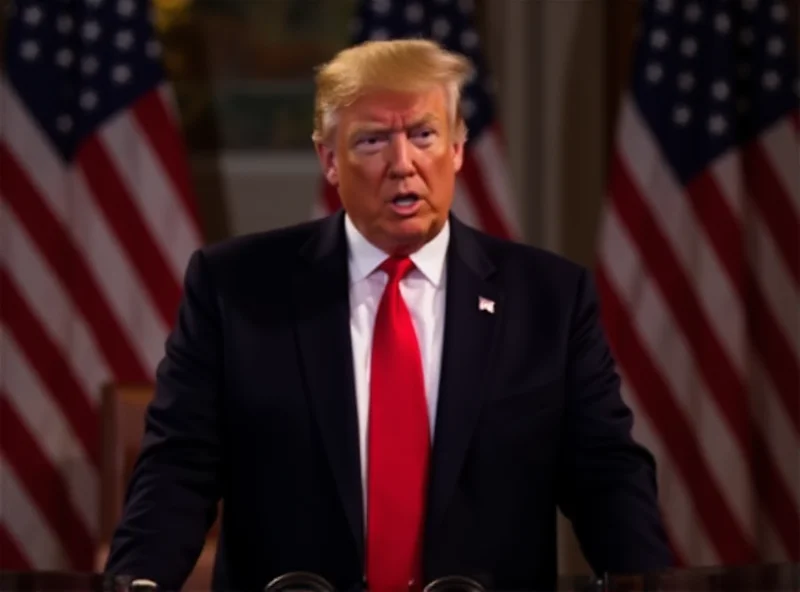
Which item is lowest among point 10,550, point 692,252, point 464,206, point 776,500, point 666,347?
point 776,500

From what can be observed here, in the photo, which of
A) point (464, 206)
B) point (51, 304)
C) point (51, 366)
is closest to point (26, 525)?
point (51, 366)

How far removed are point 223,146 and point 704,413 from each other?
6.09 ft

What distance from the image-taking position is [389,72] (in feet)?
7.20

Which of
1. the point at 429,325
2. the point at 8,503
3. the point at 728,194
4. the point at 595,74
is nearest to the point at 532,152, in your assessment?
the point at 595,74

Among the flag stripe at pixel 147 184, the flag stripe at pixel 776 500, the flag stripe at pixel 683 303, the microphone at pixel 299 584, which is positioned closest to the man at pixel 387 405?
the microphone at pixel 299 584

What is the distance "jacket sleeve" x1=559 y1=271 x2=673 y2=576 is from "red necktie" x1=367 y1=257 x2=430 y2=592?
24 centimetres

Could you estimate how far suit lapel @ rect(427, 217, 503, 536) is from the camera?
2211 mm

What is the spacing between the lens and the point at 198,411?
2.26 metres

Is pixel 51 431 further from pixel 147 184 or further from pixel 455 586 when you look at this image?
pixel 455 586

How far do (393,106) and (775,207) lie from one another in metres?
2.90

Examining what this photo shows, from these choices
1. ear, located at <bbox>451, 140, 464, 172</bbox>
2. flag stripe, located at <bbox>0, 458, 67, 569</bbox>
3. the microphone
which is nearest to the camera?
the microphone

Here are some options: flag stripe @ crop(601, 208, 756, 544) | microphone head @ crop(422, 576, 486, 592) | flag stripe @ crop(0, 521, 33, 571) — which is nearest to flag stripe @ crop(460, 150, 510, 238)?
flag stripe @ crop(601, 208, 756, 544)

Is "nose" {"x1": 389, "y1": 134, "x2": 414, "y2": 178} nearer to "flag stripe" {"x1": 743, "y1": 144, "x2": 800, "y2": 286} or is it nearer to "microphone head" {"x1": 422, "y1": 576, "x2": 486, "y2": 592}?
"microphone head" {"x1": 422, "y1": 576, "x2": 486, "y2": 592}

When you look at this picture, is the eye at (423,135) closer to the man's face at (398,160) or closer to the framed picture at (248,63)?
the man's face at (398,160)
